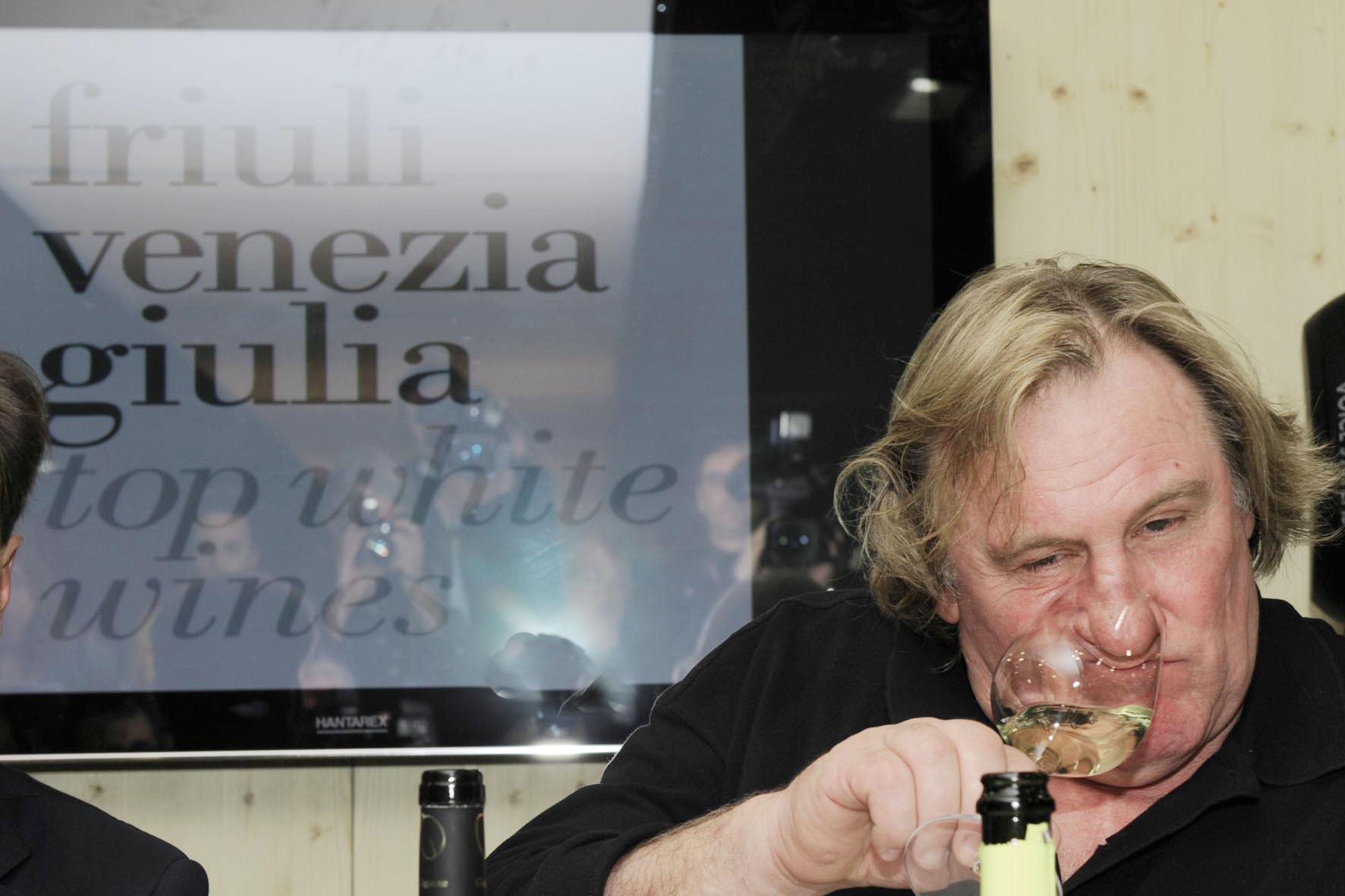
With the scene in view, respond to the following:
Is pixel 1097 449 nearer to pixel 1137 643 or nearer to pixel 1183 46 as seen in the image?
pixel 1137 643

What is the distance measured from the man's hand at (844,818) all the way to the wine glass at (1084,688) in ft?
0.44

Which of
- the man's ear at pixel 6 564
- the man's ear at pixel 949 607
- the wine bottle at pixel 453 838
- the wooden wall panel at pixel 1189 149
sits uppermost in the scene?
the wooden wall panel at pixel 1189 149

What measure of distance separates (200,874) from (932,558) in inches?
28.0

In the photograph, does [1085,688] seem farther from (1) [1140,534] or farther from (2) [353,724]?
(2) [353,724]

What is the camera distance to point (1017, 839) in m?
0.58

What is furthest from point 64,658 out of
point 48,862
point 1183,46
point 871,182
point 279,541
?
point 1183,46

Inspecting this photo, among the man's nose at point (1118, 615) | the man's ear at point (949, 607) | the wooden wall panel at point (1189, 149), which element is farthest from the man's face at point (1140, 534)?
the wooden wall panel at point (1189, 149)

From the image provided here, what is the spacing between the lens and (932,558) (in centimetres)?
133

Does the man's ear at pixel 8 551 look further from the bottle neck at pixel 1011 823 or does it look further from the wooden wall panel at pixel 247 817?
the bottle neck at pixel 1011 823

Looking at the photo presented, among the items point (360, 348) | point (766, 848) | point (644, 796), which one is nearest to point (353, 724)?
point (360, 348)

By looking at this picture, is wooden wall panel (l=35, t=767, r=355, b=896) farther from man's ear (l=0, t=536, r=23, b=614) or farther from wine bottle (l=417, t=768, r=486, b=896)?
wine bottle (l=417, t=768, r=486, b=896)

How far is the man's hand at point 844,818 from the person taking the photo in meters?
0.82

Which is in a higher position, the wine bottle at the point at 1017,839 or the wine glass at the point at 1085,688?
the wine bottle at the point at 1017,839

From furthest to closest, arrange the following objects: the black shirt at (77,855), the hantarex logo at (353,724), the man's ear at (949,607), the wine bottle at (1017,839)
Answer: the hantarex logo at (353,724)
the man's ear at (949,607)
the black shirt at (77,855)
the wine bottle at (1017,839)
